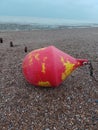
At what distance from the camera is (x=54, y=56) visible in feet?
15.9

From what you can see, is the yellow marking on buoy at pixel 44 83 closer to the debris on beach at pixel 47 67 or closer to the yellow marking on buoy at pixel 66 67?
the debris on beach at pixel 47 67

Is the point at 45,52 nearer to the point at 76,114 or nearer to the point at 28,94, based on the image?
the point at 28,94

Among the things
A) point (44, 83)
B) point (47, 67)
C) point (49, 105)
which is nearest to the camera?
point (49, 105)

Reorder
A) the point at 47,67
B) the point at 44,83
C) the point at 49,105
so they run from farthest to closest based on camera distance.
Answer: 1. the point at 44,83
2. the point at 47,67
3. the point at 49,105

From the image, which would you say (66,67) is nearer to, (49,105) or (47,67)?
(47,67)

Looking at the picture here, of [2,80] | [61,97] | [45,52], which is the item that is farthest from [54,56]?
[2,80]

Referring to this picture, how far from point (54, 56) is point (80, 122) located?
4.56 ft

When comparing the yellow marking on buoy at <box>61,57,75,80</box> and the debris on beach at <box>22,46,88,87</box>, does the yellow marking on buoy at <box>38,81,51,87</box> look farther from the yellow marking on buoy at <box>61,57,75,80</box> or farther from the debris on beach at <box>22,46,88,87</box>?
the yellow marking on buoy at <box>61,57,75,80</box>

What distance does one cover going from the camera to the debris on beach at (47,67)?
4750 mm

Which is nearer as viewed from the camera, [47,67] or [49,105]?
[49,105]

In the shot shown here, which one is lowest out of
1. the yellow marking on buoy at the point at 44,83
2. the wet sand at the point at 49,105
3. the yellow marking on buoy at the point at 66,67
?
the wet sand at the point at 49,105

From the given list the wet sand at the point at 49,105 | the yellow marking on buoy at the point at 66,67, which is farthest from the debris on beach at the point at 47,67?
the wet sand at the point at 49,105

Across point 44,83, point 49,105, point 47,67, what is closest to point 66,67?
point 47,67

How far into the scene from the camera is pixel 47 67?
4.75m
